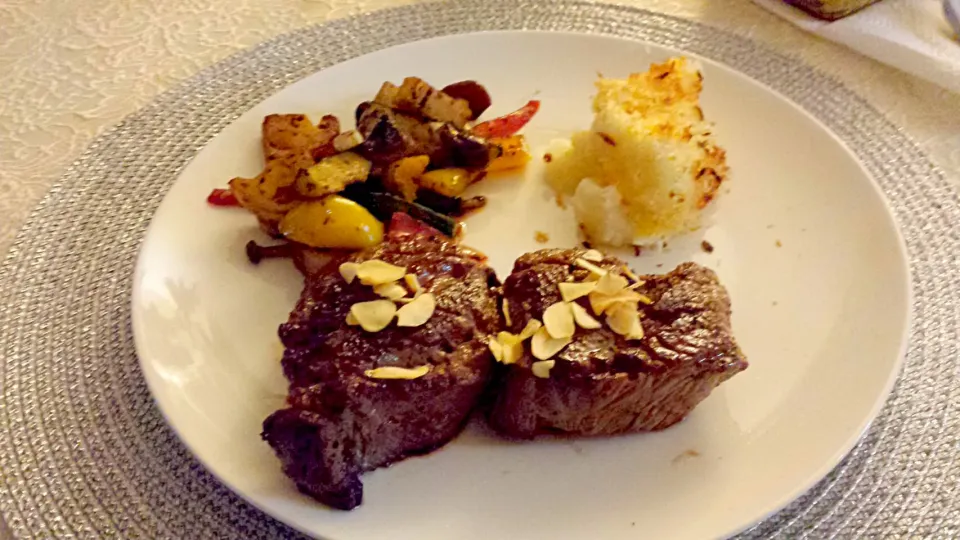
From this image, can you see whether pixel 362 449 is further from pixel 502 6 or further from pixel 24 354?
pixel 502 6

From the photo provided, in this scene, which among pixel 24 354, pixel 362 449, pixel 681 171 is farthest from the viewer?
pixel 681 171

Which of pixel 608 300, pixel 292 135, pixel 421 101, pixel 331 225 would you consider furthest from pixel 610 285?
pixel 292 135

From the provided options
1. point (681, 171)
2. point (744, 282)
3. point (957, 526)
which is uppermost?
point (681, 171)

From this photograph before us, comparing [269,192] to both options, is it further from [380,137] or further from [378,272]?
[378,272]

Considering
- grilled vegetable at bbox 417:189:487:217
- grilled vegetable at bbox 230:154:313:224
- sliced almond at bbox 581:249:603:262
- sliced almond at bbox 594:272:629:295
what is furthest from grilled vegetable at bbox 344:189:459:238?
sliced almond at bbox 594:272:629:295

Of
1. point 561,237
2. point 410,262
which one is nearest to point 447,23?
point 561,237

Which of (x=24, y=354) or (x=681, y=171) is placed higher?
(x=681, y=171)

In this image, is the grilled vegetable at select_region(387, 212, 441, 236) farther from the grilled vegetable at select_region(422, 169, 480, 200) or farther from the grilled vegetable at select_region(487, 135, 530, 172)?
the grilled vegetable at select_region(487, 135, 530, 172)

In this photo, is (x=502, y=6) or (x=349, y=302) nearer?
(x=349, y=302)
